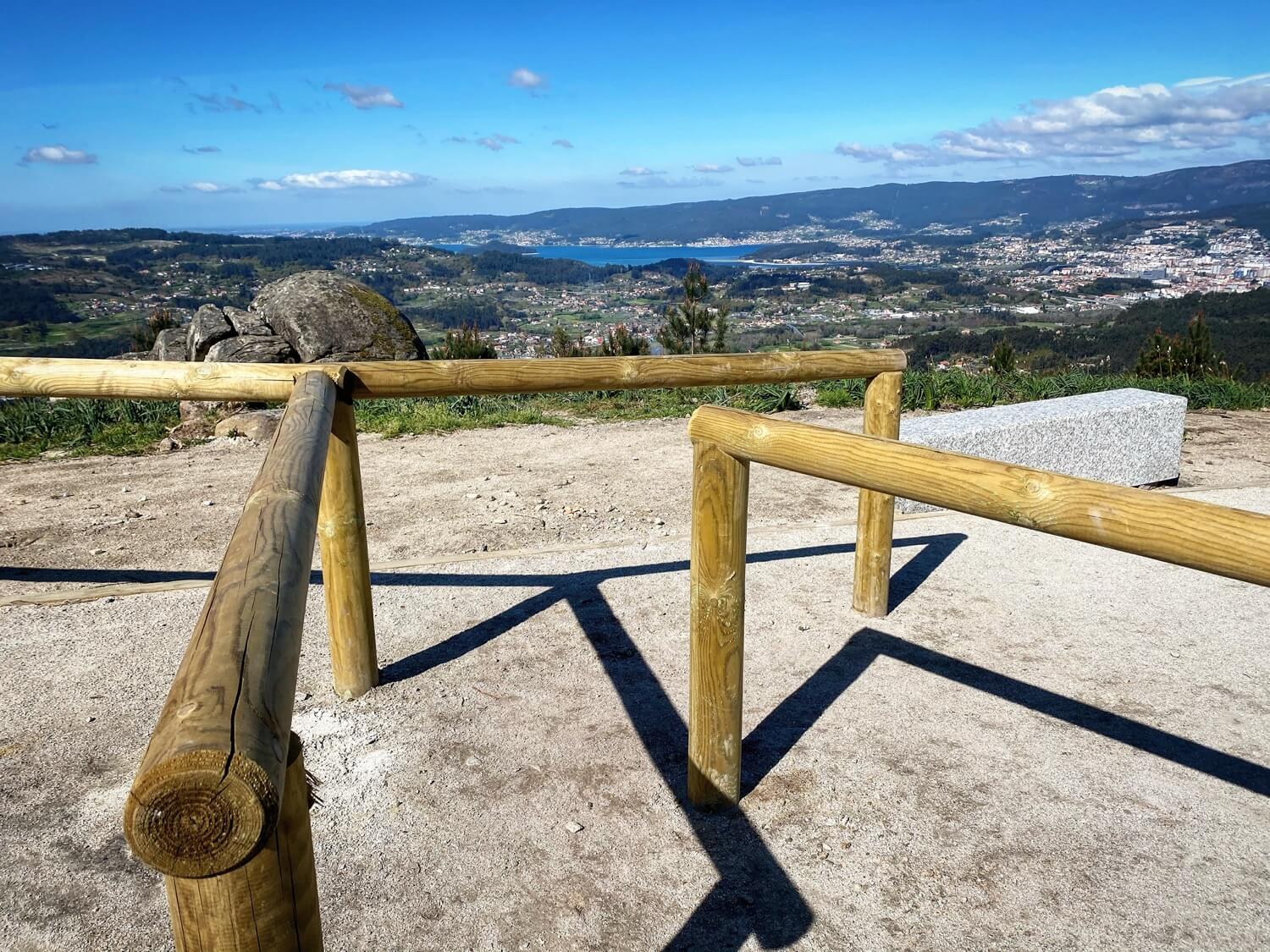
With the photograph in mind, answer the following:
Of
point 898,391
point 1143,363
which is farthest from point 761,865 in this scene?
point 1143,363

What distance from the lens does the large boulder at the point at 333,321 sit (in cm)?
1050

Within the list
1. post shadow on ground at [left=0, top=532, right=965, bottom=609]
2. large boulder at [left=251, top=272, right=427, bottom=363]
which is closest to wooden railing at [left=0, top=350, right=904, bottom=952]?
post shadow on ground at [left=0, top=532, right=965, bottom=609]

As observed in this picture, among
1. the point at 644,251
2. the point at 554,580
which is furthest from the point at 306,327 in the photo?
the point at 644,251

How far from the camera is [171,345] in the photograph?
11.8 m

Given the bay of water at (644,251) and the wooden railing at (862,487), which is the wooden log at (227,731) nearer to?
the wooden railing at (862,487)

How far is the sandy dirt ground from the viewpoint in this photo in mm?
2070

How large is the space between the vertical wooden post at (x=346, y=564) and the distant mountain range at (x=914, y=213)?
143225 mm

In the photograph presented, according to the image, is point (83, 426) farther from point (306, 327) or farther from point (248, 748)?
point (248, 748)

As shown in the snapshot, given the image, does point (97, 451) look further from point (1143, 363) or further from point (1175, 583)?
point (1143, 363)

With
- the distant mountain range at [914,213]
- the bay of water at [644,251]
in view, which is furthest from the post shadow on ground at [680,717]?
the distant mountain range at [914,213]

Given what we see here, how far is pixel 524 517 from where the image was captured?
5270 millimetres

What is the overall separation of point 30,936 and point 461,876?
3.22ft

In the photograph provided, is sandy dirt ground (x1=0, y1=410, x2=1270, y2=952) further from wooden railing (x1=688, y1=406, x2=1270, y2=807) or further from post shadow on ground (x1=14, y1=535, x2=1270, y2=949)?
wooden railing (x1=688, y1=406, x2=1270, y2=807)

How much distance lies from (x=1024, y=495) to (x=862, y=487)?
0.63 m
